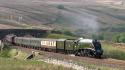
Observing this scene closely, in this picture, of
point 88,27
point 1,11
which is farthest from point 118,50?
point 1,11

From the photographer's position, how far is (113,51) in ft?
254

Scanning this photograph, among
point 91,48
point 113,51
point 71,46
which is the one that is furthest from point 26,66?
point 113,51

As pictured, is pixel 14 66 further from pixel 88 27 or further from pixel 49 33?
pixel 88 27

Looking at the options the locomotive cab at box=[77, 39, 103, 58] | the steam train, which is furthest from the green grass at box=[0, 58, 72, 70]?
the steam train

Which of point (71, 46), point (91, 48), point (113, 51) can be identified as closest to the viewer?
point (91, 48)

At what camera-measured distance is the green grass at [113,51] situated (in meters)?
73.2

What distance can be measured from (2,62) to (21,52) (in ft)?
38.8

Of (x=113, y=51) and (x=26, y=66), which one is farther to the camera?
(x=113, y=51)

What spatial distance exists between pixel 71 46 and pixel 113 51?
11917 millimetres

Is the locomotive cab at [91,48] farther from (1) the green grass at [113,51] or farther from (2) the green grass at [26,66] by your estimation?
(2) the green grass at [26,66]

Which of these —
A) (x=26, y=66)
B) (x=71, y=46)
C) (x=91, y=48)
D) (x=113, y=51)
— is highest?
(x=91, y=48)

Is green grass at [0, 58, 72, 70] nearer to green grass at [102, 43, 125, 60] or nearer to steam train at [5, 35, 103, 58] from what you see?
steam train at [5, 35, 103, 58]

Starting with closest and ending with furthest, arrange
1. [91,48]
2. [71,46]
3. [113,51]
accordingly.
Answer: [91,48] < [71,46] < [113,51]

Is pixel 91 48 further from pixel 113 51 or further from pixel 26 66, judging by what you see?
pixel 113 51
